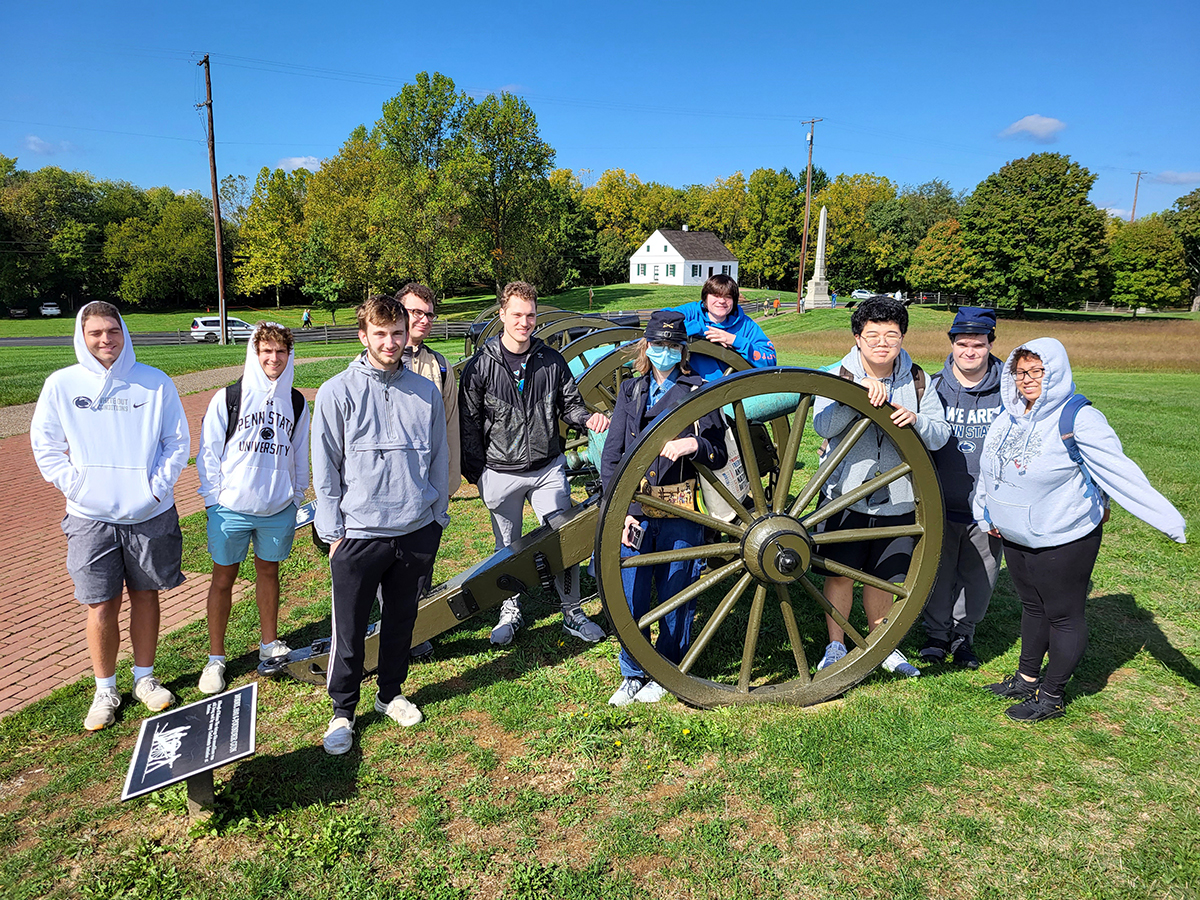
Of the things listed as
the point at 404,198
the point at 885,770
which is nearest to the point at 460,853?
the point at 885,770

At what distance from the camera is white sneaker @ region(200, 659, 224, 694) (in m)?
3.66

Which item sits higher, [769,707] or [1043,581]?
[1043,581]

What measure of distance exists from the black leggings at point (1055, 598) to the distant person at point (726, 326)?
203 centimetres

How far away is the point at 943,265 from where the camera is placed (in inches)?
1966

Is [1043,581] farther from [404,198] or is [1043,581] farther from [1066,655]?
[404,198]

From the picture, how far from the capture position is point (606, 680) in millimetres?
3824

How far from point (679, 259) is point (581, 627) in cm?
6195

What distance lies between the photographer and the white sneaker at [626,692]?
11.6ft

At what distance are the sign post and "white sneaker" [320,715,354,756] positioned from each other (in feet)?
1.41

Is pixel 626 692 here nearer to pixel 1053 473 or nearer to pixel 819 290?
pixel 1053 473

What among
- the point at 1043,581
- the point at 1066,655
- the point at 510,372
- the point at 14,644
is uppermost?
the point at 510,372

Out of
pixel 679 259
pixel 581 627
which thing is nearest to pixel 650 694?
pixel 581 627

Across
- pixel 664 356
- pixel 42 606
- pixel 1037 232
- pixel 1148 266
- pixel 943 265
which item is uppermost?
pixel 1037 232

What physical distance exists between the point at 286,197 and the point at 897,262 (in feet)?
152
